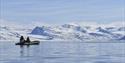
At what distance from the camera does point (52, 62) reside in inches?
1678

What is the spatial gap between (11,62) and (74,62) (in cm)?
744

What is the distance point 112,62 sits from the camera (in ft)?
139

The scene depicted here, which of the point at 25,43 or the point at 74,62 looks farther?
the point at 25,43

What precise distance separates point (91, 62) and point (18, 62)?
28.3 ft

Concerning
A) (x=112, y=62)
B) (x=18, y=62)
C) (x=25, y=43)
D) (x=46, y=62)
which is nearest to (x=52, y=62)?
(x=46, y=62)

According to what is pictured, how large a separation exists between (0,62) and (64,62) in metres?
7.51

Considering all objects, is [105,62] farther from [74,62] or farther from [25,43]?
[25,43]

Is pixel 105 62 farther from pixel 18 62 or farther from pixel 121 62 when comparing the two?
pixel 18 62

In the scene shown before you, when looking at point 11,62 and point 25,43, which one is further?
point 25,43

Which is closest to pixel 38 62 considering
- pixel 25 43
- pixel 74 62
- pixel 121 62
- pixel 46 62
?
pixel 46 62

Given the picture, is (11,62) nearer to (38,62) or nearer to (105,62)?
(38,62)

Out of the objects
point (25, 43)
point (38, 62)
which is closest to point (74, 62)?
point (38, 62)

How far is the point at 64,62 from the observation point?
42562 millimetres

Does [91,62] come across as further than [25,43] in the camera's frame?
No
